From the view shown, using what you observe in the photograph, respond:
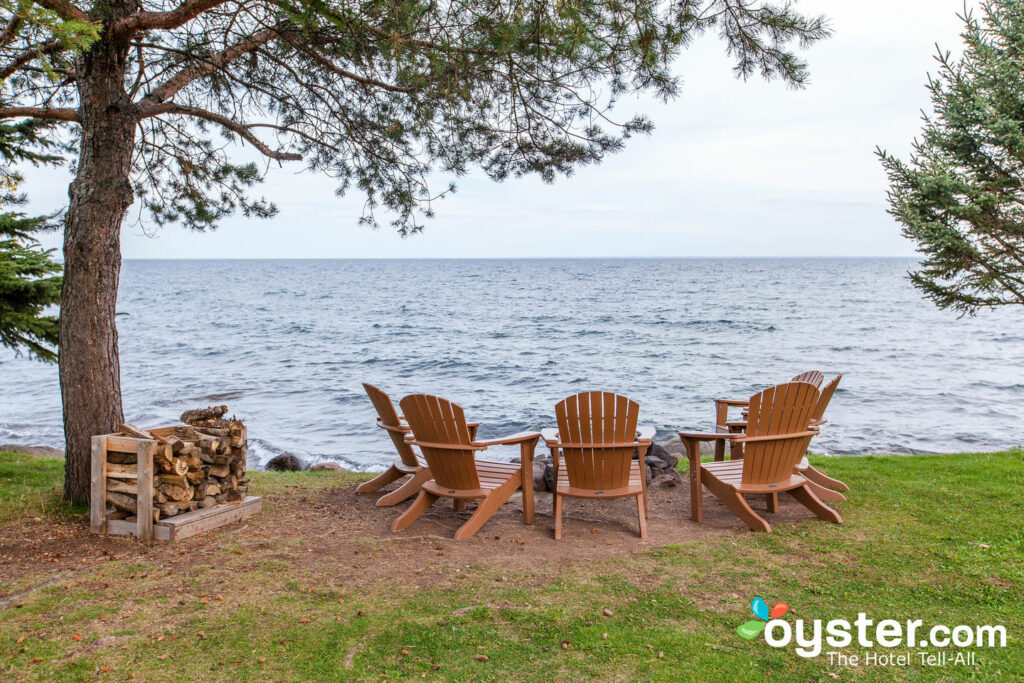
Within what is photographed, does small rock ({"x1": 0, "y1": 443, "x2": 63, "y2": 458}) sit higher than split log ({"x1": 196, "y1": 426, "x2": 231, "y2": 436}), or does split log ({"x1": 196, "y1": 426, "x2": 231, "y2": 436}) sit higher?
split log ({"x1": 196, "y1": 426, "x2": 231, "y2": 436})

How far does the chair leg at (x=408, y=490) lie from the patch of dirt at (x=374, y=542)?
0.08 m

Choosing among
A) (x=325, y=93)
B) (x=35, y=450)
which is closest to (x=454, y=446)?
(x=325, y=93)

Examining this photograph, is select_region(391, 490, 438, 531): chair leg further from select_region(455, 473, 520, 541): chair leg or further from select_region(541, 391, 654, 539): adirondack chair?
select_region(541, 391, 654, 539): adirondack chair

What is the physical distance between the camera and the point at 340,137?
661cm

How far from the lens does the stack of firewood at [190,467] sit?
4.42 metres

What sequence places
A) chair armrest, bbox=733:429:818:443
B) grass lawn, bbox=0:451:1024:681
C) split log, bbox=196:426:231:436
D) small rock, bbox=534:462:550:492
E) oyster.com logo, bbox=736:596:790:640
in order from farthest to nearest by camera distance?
small rock, bbox=534:462:550:492 < split log, bbox=196:426:231:436 < chair armrest, bbox=733:429:818:443 < oyster.com logo, bbox=736:596:790:640 < grass lawn, bbox=0:451:1024:681

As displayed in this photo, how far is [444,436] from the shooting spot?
464 centimetres

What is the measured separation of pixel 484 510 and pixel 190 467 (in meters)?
2.06

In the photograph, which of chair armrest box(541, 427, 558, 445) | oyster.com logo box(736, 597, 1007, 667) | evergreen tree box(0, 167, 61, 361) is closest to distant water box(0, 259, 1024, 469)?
evergreen tree box(0, 167, 61, 361)

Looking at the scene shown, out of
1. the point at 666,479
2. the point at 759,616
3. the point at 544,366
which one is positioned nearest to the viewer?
Answer: the point at 759,616

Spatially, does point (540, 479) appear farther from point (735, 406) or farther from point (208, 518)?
point (208, 518)

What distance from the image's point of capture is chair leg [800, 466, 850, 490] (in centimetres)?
556

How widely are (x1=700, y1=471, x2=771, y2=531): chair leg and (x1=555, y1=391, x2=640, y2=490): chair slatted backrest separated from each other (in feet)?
2.39

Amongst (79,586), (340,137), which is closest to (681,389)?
(340,137)
